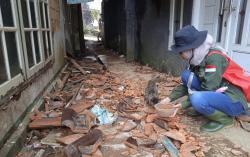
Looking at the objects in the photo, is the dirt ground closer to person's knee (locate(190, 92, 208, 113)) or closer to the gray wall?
person's knee (locate(190, 92, 208, 113))

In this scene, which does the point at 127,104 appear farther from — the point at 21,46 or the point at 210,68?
the point at 21,46

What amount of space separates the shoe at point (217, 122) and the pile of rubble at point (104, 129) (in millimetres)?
306

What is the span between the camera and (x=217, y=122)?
10.1 feet

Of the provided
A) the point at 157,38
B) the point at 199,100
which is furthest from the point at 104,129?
the point at 157,38

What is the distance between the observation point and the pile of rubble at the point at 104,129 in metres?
2.64

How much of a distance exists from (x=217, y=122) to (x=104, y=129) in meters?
1.54

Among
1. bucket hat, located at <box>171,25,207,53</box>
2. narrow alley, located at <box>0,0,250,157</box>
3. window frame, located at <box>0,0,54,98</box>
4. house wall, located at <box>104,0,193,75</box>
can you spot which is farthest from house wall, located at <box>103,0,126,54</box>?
bucket hat, located at <box>171,25,207,53</box>

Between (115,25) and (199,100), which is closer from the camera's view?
(199,100)

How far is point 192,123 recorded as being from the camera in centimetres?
335

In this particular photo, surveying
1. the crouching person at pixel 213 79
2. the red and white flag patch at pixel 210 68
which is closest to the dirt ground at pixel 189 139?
the crouching person at pixel 213 79

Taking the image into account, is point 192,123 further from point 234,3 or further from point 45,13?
point 45,13

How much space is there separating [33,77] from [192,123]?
2513 mm

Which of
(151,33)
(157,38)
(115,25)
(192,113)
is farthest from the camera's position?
(115,25)

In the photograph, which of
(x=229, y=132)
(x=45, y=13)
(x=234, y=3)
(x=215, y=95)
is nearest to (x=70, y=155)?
(x=215, y=95)
